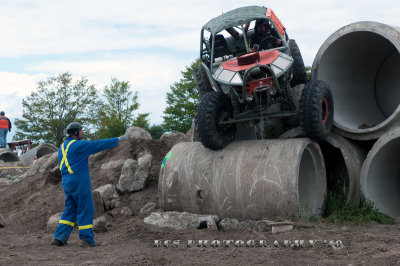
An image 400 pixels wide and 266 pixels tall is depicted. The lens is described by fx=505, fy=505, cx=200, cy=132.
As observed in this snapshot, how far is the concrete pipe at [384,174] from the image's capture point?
→ 26.6ft

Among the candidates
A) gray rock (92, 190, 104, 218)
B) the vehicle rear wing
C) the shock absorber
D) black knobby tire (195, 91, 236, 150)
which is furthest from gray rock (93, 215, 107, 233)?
the vehicle rear wing

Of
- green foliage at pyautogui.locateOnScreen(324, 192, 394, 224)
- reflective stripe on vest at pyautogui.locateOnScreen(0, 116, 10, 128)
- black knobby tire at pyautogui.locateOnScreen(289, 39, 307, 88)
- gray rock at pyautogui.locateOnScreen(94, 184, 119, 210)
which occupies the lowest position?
green foliage at pyautogui.locateOnScreen(324, 192, 394, 224)

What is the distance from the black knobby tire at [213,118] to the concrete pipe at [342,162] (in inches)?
49.5

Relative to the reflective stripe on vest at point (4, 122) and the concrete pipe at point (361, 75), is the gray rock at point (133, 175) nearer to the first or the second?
the concrete pipe at point (361, 75)

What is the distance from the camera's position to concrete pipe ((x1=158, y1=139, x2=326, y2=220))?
297 inches

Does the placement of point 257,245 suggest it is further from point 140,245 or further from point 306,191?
point 306,191

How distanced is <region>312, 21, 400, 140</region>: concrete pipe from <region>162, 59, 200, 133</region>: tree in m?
23.0

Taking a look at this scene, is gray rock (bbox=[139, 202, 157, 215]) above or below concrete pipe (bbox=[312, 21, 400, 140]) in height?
below

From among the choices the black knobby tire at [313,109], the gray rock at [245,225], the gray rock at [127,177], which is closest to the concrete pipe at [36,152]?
the gray rock at [127,177]

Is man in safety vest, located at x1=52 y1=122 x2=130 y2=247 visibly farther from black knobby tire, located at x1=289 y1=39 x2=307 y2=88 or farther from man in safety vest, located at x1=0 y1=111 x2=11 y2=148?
man in safety vest, located at x1=0 y1=111 x2=11 y2=148

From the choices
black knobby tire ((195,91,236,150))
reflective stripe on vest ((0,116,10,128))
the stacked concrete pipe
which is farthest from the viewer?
reflective stripe on vest ((0,116,10,128))

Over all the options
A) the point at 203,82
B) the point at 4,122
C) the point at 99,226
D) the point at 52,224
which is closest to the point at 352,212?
the point at 203,82

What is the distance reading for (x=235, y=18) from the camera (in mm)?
8836

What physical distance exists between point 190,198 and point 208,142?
3.20 feet
